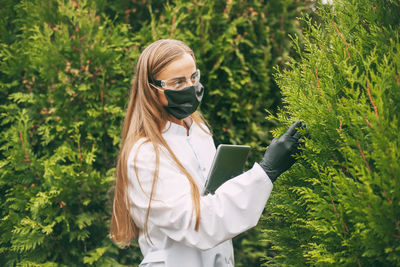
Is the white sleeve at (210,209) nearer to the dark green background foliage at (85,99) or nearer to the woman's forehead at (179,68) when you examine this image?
the woman's forehead at (179,68)

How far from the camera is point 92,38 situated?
4078mm

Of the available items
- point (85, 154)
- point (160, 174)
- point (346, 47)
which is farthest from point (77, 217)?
point (346, 47)

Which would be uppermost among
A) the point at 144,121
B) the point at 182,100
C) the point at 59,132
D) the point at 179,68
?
the point at 179,68

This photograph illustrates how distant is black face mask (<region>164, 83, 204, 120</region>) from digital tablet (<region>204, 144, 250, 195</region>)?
404mm

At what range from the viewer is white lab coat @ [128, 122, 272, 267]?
6.11 ft

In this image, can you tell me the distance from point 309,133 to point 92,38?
9.79ft

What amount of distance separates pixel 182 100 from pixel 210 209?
2.27 ft

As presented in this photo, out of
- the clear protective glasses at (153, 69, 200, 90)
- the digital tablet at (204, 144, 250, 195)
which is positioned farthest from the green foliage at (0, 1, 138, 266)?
the digital tablet at (204, 144, 250, 195)

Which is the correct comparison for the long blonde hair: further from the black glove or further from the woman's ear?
the black glove

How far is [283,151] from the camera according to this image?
1.87 meters

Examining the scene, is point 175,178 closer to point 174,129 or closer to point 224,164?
point 224,164

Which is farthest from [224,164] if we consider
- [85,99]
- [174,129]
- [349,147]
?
[85,99]

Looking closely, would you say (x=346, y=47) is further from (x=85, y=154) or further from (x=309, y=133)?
(x=85, y=154)

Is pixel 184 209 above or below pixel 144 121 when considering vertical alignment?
below
